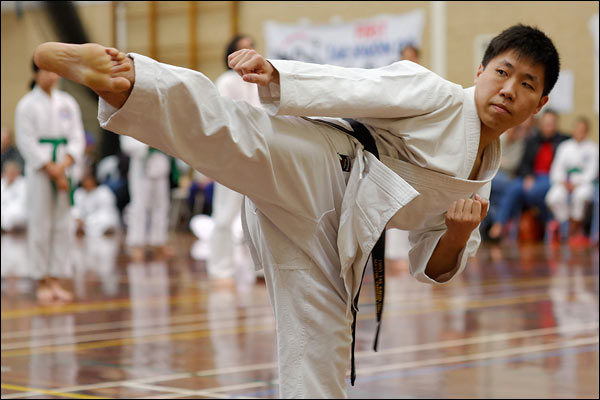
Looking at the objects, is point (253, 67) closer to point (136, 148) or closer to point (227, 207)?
point (227, 207)

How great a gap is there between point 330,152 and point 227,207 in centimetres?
480

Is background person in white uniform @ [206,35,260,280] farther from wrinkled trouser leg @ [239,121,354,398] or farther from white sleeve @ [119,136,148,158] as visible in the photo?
wrinkled trouser leg @ [239,121,354,398]

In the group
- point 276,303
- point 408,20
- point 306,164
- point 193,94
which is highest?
point 408,20

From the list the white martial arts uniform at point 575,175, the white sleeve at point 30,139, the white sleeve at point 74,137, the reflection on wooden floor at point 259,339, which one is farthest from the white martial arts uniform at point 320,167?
the white martial arts uniform at point 575,175

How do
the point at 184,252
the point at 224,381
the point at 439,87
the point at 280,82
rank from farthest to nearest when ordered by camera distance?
the point at 184,252 → the point at 224,381 → the point at 439,87 → the point at 280,82

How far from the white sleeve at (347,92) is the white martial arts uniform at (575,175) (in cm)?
868

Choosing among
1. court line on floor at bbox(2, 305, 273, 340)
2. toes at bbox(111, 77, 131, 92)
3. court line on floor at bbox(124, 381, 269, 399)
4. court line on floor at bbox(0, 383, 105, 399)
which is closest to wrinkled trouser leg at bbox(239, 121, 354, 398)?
toes at bbox(111, 77, 131, 92)

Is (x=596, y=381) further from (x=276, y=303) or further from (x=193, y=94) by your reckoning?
(x=193, y=94)

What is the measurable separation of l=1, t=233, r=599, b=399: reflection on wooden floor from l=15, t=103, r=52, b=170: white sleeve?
0.88 metres

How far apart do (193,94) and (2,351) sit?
2.85 metres

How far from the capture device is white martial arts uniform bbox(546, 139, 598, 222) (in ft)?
34.8

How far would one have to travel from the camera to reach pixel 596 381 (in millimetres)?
3881

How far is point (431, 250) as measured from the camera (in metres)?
2.56

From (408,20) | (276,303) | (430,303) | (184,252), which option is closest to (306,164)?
(276,303)
